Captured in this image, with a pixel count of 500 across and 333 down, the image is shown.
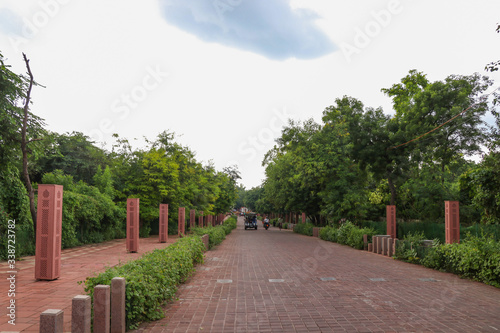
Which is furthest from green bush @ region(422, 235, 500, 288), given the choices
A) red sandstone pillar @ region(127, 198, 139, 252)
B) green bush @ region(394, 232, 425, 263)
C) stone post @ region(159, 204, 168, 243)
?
stone post @ region(159, 204, 168, 243)

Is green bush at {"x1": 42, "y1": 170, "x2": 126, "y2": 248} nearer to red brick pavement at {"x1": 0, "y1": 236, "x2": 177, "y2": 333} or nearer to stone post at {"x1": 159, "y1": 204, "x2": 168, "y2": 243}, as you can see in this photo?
stone post at {"x1": 159, "y1": 204, "x2": 168, "y2": 243}

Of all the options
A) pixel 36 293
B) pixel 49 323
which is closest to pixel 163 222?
pixel 36 293

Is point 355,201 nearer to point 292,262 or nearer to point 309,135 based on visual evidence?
point 309,135

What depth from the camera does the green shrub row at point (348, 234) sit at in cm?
1827

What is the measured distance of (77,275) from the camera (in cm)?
873

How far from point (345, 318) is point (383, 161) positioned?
1901 cm

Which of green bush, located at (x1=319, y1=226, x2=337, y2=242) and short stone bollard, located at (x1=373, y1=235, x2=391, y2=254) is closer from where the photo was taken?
short stone bollard, located at (x1=373, y1=235, x2=391, y2=254)

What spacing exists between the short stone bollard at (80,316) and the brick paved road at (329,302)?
1.22 m

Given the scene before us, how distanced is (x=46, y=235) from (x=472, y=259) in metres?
10.2

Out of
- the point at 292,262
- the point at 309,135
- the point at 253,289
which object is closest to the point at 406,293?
the point at 253,289

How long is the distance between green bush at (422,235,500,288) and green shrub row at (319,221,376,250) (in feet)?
23.3

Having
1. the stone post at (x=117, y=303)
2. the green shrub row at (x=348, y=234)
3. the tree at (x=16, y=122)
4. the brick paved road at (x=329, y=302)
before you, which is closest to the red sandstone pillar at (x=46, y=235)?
the tree at (x=16, y=122)

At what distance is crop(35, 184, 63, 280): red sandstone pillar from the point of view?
7.91m

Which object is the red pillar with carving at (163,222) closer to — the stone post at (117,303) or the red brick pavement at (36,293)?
the red brick pavement at (36,293)
